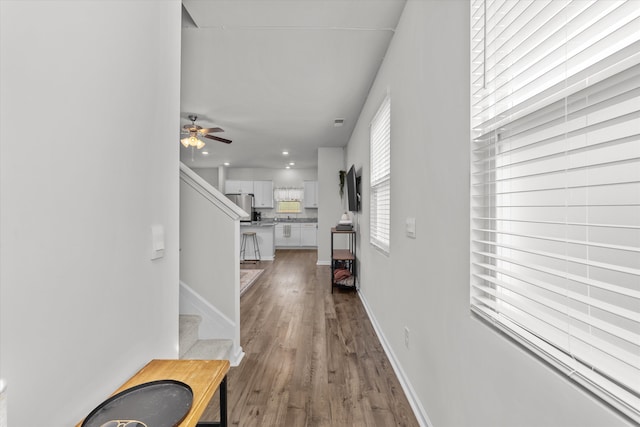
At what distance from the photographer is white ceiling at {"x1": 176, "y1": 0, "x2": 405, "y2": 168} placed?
83.5 inches

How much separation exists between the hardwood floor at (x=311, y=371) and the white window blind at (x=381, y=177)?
91 cm

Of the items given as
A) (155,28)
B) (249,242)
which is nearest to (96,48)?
(155,28)

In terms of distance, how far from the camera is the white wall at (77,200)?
0.64 metres

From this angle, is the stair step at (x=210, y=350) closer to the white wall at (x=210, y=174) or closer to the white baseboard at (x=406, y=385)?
the white baseboard at (x=406, y=385)

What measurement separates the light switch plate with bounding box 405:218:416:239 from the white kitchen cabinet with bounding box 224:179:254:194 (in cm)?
795

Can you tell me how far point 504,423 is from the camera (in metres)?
0.93

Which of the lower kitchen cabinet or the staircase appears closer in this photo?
the staircase

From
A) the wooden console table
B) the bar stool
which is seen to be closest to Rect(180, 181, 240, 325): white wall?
the wooden console table

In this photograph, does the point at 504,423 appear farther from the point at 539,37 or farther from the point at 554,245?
the point at 539,37

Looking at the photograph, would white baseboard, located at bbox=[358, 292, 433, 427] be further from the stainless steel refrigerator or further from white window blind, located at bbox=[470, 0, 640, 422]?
the stainless steel refrigerator

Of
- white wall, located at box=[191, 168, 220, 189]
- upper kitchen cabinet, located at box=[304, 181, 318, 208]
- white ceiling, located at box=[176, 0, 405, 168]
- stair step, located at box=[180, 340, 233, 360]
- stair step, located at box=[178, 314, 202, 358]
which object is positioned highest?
white ceiling, located at box=[176, 0, 405, 168]

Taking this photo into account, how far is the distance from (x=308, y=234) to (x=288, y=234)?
0.60m

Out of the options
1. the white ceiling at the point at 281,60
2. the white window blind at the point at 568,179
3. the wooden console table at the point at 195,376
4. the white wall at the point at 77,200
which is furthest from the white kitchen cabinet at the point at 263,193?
the white window blind at the point at 568,179

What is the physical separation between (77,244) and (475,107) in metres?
1.34
